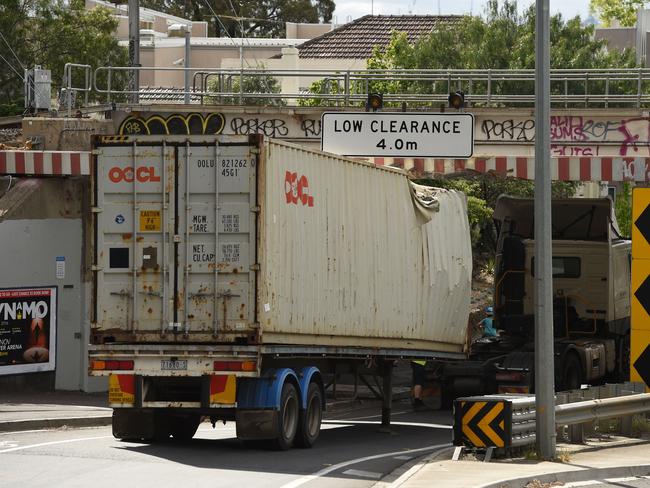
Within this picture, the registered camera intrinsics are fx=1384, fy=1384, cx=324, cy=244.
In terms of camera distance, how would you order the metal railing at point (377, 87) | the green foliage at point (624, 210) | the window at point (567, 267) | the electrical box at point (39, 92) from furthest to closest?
the green foliage at point (624, 210) < the metal railing at point (377, 87) < the electrical box at point (39, 92) < the window at point (567, 267)

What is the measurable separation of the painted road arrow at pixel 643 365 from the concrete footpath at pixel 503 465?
906 mm

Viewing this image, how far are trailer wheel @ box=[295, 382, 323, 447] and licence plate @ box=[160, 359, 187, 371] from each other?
186cm

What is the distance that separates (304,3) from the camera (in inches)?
3740

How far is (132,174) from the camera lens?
17.0 meters

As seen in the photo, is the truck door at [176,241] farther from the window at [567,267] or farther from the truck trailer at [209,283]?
the window at [567,267]

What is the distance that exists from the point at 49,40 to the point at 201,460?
48.1 meters

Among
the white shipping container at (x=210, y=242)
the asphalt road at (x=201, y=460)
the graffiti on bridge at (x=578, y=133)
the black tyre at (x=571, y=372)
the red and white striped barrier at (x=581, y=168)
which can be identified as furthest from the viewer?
the graffiti on bridge at (x=578, y=133)

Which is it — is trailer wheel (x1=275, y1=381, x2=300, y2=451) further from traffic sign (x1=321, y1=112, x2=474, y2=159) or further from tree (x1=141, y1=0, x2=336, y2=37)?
tree (x1=141, y1=0, x2=336, y2=37)

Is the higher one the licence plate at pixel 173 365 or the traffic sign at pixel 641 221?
the traffic sign at pixel 641 221

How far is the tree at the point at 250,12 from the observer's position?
9019 centimetres

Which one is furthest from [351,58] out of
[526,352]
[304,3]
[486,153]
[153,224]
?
[153,224]

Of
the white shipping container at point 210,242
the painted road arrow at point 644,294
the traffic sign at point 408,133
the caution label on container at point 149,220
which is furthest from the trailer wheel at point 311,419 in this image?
the traffic sign at point 408,133

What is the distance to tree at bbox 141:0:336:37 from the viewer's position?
296 feet

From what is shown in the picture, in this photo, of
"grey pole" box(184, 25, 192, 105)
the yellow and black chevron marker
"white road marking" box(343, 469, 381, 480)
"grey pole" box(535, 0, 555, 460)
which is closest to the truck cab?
"grey pole" box(184, 25, 192, 105)
